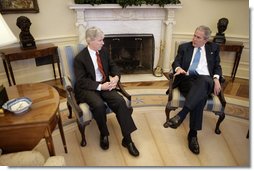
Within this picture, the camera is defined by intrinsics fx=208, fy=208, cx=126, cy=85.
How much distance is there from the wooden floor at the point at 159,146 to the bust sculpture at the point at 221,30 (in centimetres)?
135

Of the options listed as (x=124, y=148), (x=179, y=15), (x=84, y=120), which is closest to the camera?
(x=84, y=120)

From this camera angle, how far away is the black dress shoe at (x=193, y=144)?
2.04 metres

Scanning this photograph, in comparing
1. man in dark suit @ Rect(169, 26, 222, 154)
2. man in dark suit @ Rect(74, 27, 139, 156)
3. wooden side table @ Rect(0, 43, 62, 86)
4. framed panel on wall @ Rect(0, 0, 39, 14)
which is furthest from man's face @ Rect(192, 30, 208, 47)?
framed panel on wall @ Rect(0, 0, 39, 14)

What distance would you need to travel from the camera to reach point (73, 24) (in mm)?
3406

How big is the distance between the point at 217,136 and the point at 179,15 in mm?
2207

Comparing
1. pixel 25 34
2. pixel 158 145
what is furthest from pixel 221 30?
pixel 25 34

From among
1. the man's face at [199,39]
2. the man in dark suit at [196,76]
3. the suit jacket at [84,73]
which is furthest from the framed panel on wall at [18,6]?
the man's face at [199,39]

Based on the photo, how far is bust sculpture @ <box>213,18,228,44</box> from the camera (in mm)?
3199

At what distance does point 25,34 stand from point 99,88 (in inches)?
63.6

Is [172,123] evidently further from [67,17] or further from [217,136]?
[67,17]

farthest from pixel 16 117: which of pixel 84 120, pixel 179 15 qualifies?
pixel 179 15

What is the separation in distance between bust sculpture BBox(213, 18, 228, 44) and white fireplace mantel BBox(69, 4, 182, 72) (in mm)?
684

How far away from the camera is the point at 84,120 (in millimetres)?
1931

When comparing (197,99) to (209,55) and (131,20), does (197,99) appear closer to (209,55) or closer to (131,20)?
(209,55)
